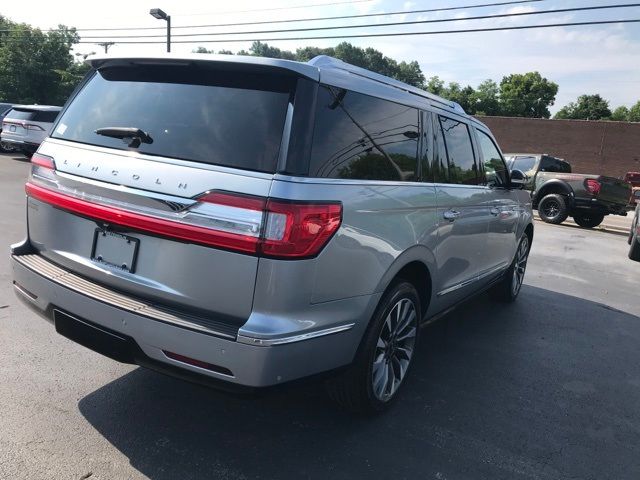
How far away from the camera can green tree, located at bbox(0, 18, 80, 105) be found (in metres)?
38.8

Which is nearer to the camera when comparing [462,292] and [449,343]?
[462,292]

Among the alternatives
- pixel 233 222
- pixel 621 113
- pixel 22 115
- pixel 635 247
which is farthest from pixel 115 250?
pixel 621 113

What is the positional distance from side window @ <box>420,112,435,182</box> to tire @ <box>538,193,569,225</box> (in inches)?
468

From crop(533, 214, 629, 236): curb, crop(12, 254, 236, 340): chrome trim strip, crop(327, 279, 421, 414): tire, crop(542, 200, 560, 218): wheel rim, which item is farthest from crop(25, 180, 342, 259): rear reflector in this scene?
crop(533, 214, 629, 236): curb

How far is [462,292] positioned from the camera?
437 cm

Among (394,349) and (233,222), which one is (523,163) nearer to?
(394,349)

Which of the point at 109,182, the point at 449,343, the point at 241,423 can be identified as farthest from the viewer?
the point at 449,343

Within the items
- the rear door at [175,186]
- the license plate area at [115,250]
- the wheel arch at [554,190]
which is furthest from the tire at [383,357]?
the wheel arch at [554,190]

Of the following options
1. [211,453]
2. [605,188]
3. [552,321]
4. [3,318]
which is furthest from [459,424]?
[605,188]

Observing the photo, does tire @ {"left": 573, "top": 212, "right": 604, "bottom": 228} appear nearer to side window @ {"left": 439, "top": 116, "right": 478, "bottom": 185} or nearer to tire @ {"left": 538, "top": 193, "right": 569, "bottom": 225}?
tire @ {"left": 538, "top": 193, "right": 569, "bottom": 225}

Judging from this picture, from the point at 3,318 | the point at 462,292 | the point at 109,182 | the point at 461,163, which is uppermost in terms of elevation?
the point at 461,163

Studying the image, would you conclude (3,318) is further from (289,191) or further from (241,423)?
(289,191)

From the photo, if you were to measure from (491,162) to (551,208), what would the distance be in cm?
1059

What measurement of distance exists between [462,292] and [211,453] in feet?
8.12
